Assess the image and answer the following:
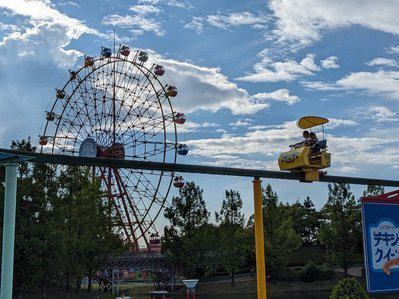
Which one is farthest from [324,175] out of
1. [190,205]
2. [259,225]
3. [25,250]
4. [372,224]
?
[190,205]

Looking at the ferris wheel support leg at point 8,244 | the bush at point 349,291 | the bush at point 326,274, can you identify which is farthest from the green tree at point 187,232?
the ferris wheel support leg at point 8,244

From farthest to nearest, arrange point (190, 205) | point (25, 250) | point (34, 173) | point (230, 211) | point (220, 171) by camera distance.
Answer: point (230, 211), point (190, 205), point (34, 173), point (25, 250), point (220, 171)

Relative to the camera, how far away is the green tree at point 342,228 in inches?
1742

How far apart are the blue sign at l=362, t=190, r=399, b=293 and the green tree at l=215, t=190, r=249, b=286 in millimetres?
35543

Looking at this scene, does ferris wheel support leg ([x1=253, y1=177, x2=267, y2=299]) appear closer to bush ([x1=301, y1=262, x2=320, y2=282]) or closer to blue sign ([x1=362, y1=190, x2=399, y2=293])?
blue sign ([x1=362, y1=190, x2=399, y2=293])

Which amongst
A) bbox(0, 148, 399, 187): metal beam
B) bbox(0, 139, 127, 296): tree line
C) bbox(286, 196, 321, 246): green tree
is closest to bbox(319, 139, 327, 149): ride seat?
bbox(0, 148, 399, 187): metal beam

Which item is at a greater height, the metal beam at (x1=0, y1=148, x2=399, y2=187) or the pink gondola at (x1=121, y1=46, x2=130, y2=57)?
the pink gondola at (x1=121, y1=46, x2=130, y2=57)

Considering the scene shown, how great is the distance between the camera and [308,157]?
9.41 m

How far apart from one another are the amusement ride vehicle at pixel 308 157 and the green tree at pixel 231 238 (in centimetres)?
3612

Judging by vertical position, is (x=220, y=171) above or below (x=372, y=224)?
above

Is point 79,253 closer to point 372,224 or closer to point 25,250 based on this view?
point 25,250

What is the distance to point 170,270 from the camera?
4472 cm

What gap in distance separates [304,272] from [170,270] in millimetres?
12101

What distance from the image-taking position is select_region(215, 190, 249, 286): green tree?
44.9 metres
